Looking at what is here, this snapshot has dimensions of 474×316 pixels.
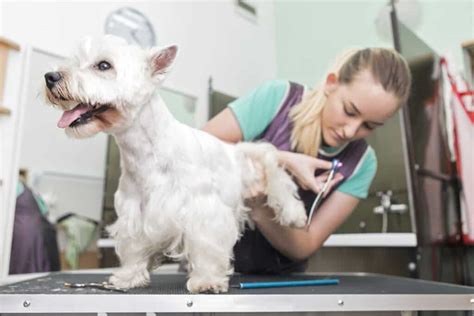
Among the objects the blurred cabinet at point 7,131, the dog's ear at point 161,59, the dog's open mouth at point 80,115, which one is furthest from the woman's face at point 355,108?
the blurred cabinet at point 7,131

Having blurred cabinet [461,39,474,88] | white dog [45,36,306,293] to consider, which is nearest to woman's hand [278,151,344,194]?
white dog [45,36,306,293]

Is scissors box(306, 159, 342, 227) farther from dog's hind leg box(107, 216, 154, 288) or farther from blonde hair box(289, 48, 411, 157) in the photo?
dog's hind leg box(107, 216, 154, 288)

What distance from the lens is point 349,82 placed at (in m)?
1.08

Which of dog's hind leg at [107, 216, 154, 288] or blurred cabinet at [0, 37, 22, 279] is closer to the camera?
dog's hind leg at [107, 216, 154, 288]

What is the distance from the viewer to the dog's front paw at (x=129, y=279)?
2.39 ft

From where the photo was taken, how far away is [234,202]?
2.68ft

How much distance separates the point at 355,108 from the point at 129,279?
0.62m

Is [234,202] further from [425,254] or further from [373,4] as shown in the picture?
[373,4]

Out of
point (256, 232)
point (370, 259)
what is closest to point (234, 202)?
point (256, 232)

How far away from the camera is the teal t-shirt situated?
107 cm

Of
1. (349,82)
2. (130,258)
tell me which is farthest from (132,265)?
(349,82)

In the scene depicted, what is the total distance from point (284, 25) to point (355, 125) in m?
1.69

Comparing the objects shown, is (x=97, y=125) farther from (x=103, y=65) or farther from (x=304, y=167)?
(x=304, y=167)

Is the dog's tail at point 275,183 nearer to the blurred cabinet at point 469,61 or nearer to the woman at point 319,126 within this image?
the woman at point 319,126
